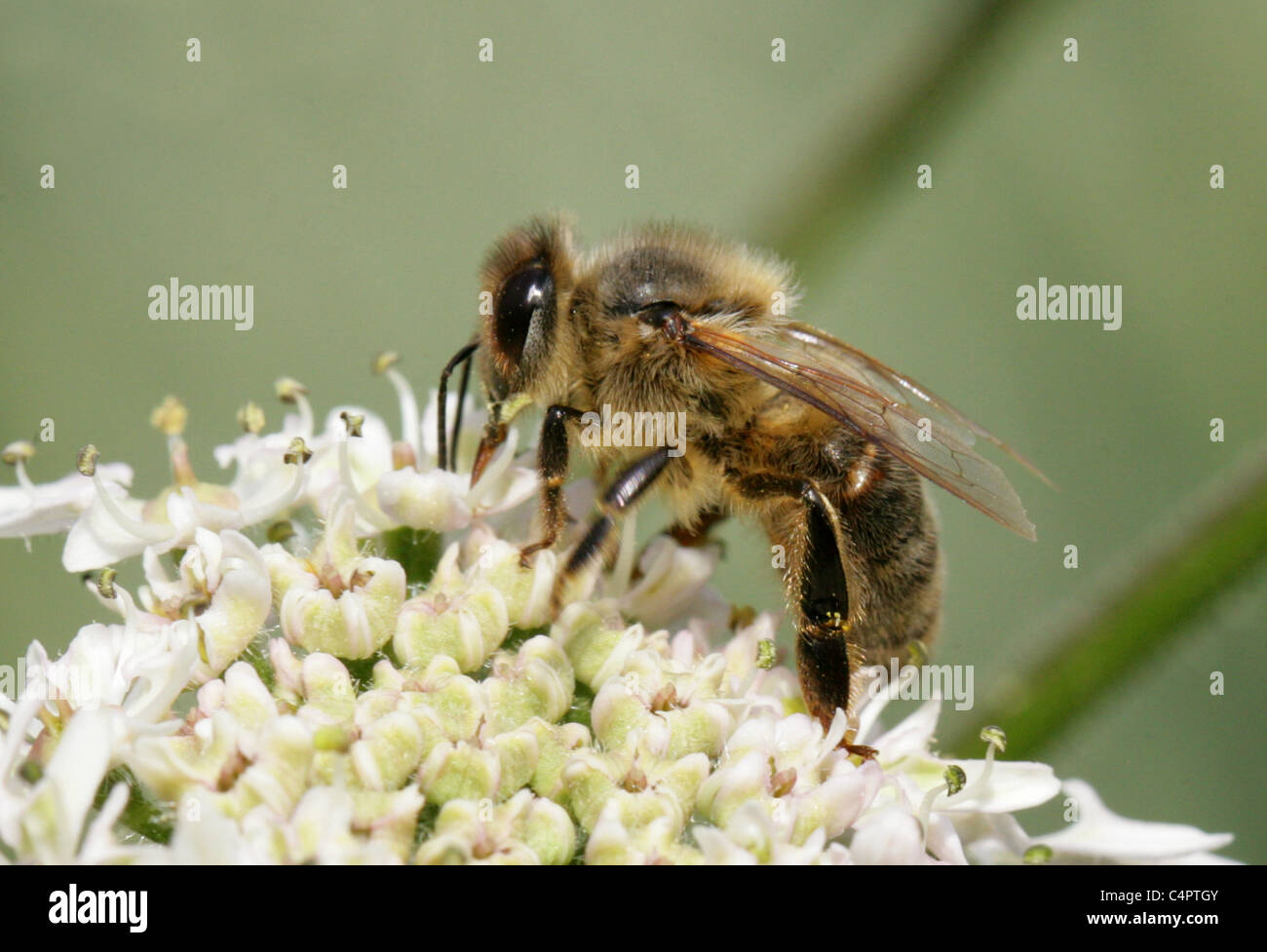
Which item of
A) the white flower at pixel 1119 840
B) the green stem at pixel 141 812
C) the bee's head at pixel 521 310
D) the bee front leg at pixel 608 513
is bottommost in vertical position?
the white flower at pixel 1119 840

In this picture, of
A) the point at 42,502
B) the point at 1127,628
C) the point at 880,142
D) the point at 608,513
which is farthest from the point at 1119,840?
the point at 42,502

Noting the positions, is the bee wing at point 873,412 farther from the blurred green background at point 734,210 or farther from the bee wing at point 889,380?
the blurred green background at point 734,210

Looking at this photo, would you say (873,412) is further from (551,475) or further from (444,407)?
(444,407)

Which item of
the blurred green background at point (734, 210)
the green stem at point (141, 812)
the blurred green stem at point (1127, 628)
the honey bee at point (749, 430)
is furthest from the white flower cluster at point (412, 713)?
the blurred green background at point (734, 210)

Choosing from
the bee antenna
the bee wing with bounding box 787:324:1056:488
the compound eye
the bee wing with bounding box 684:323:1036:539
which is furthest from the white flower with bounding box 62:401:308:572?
the bee wing with bounding box 787:324:1056:488

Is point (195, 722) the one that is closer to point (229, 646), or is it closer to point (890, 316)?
point (229, 646)

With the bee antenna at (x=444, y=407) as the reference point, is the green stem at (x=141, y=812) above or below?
below

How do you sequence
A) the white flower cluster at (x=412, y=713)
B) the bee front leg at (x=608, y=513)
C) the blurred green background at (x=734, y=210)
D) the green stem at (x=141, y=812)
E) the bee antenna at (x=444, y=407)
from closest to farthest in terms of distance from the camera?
the white flower cluster at (x=412, y=713) < the green stem at (x=141, y=812) < the bee front leg at (x=608, y=513) < the bee antenna at (x=444, y=407) < the blurred green background at (x=734, y=210)
